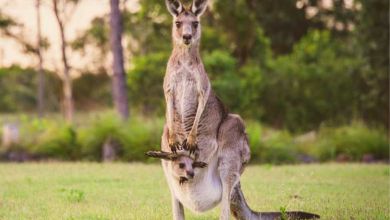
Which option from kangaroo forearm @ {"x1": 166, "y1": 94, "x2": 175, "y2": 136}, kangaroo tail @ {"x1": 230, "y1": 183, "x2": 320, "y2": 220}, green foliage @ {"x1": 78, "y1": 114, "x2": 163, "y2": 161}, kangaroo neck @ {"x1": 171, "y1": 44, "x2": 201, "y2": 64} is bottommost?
green foliage @ {"x1": 78, "y1": 114, "x2": 163, "y2": 161}

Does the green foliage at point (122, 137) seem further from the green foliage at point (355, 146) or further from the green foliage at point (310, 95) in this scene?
the green foliage at point (310, 95)

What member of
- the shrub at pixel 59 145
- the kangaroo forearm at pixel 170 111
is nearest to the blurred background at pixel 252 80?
the shrub at pixel 59 145

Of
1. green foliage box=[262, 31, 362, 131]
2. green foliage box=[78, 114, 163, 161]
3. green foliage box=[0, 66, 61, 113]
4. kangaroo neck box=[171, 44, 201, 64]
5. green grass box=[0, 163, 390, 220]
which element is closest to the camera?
kangaroo neck box=[171, 44, 201, 64]

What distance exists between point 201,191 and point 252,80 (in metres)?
19.9

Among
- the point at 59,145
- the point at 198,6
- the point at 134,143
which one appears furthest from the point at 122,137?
the point at 198,6

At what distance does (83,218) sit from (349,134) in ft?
40.7

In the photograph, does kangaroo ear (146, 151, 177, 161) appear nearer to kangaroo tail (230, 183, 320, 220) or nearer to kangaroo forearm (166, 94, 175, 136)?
kangaroo forearm (166, 94, 175, 136)

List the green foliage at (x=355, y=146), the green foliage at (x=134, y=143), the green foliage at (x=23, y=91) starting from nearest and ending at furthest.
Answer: the green foliage at (x=134, y=143), the green foliage at (x=355, y=146), the green foliage at (x=23, y=91)

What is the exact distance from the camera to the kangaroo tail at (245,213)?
724 cm

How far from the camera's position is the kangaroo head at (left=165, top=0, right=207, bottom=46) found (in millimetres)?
7207

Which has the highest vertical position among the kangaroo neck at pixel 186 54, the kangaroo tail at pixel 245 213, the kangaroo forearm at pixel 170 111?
the kangaroo neck at pixel 186 54

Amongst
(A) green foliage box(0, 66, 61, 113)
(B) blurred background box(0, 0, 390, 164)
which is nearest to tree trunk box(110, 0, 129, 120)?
(B) blurred background box(0, 0, 390, 164)

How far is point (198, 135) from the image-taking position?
7.12 m

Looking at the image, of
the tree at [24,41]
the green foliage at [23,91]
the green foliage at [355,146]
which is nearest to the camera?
the green foliage at [355,146]
